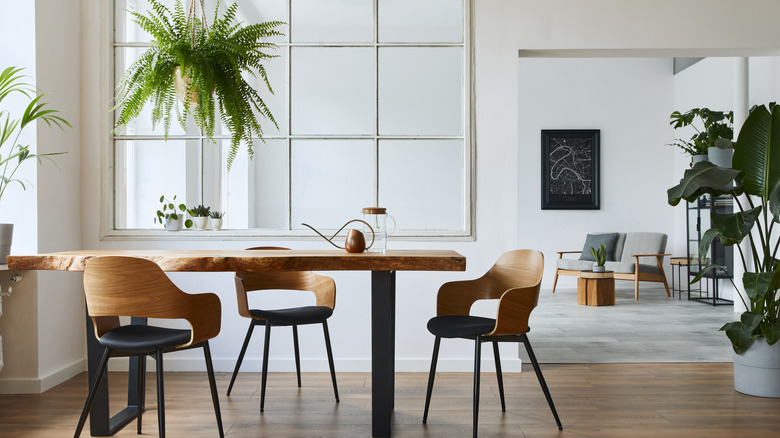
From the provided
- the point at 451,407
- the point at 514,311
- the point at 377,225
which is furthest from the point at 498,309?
the point at 451,407

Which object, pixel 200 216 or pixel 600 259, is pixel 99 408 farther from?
pixel 600 259

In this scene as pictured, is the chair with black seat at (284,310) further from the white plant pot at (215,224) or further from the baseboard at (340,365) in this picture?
the white plant pot at (215,224)

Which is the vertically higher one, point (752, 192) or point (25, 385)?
point (752, 192)

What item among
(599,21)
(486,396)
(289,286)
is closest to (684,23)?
(599,21)

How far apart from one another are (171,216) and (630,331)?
3859mm

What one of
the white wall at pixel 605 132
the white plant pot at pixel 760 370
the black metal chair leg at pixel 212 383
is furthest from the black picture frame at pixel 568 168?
the black metal chair leg at pixel 212 383

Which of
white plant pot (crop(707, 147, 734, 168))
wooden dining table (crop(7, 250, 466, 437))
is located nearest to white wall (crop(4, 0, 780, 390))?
white plant pot (crop(707, 147, 734, 168))

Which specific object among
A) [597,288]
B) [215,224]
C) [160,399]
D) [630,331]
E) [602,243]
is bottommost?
[630,331]

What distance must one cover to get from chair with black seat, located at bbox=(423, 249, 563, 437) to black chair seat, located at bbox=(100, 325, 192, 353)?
107 centimetres

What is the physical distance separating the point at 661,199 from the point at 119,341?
821 centimetres

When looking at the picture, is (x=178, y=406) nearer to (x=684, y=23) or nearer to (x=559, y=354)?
(x=559, y=354)

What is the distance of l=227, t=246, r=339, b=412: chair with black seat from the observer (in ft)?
9.97

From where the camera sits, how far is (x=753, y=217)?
10.5 feet

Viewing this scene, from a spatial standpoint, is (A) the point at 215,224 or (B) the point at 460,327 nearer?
(B) the point at 460,327
